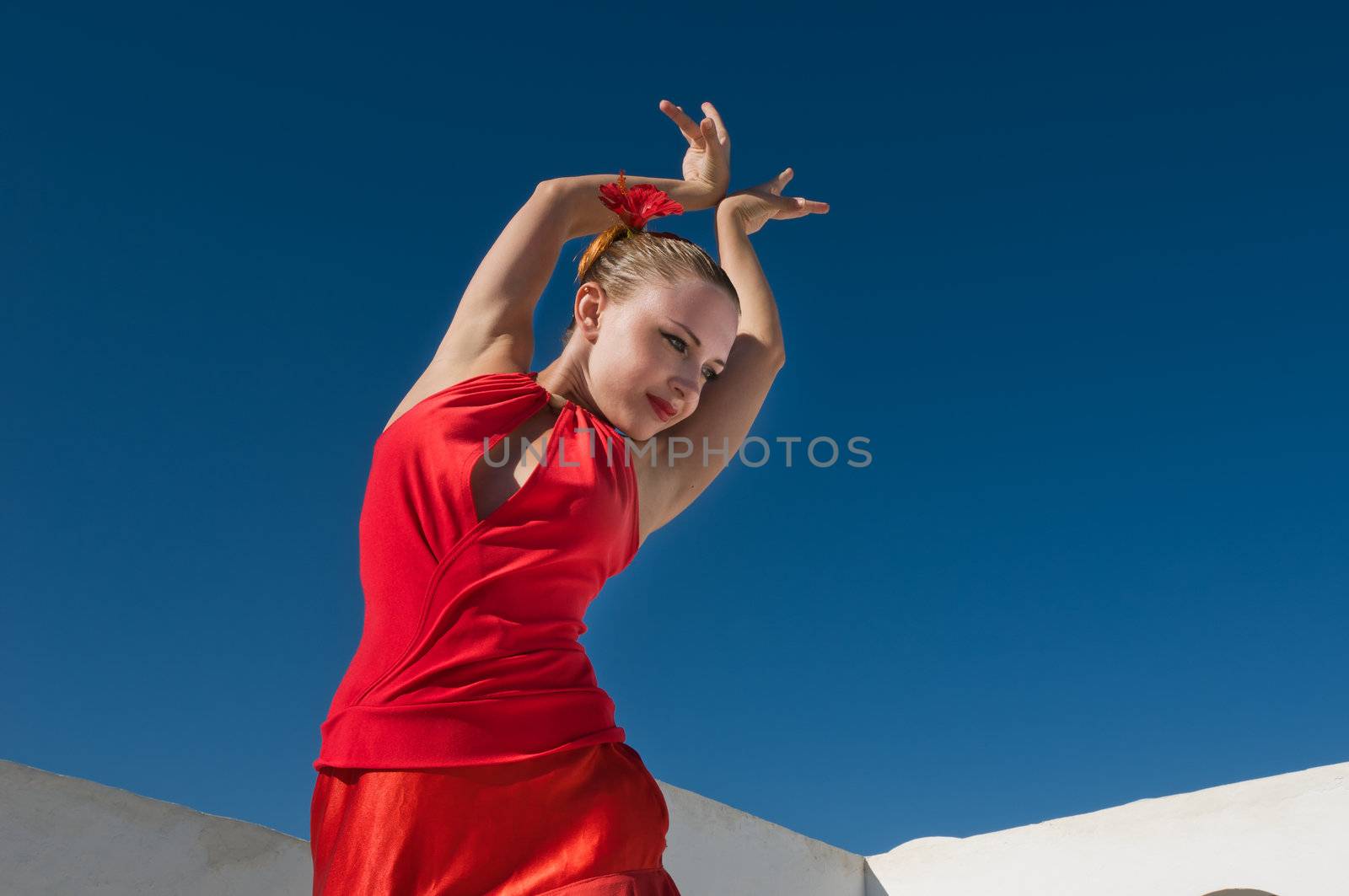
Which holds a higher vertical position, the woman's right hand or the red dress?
the woman's right hand

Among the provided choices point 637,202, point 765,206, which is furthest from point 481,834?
point 765,206

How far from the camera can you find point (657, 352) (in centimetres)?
122

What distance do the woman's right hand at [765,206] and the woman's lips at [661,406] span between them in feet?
1.71

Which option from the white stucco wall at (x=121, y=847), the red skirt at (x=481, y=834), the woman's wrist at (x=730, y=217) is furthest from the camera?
the white stucco wall at (x=121, y=847)

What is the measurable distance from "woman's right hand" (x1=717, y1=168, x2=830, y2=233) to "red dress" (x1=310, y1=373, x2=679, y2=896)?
2.15 ft

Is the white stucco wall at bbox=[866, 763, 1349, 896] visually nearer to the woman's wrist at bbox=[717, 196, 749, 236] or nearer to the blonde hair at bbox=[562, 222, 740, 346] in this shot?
the woman's wrist at bbox=[717, 196, 749, 236]

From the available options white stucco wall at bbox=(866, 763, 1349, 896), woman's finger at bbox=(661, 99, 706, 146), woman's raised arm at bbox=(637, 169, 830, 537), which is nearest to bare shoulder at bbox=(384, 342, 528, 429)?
woman's raised arm at bbox=(637, 169, 830, 537)

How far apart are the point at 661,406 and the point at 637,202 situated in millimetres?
366

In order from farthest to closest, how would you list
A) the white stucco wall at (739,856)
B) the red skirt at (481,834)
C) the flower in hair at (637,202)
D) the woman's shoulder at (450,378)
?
the white stucco wall at (739,856) < the flower in hair at (637,202) < the woman's shoulder at (450,378) < the red skirt at (481,834)

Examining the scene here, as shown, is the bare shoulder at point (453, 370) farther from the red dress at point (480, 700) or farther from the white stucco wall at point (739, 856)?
the white stucco wall at point (739, 856)

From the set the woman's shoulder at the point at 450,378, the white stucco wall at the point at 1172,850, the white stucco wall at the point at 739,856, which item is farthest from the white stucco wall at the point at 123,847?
the white stucco wall at the point at 1172,850

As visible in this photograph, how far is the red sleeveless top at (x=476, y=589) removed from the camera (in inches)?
38.1

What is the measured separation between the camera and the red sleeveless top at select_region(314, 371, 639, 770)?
97 centimetres

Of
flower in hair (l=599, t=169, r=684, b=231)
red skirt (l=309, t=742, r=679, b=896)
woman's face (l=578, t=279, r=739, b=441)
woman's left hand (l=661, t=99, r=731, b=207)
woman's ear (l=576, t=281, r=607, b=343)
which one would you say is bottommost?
red skirt (l=309, t=742, r=679, b=896)
